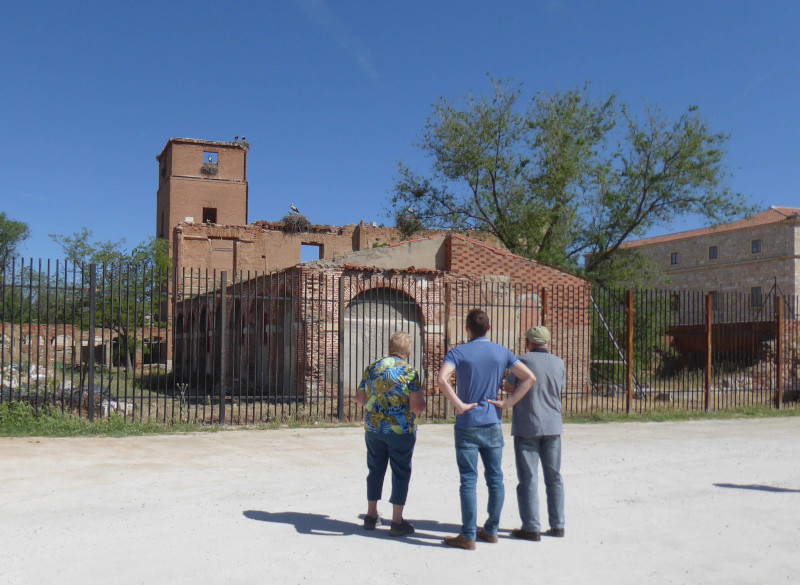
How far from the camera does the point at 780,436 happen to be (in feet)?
38.6

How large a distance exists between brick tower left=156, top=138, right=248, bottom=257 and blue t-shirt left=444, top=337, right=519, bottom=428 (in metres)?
42.7

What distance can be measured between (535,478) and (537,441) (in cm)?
26

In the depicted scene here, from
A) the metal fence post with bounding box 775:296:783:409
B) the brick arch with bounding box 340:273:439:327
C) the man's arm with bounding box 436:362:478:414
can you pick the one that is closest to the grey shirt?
the man's arm with bounding box 436:362:478:414

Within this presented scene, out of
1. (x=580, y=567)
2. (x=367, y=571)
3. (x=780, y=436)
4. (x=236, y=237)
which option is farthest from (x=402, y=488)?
(x=236, y=237)

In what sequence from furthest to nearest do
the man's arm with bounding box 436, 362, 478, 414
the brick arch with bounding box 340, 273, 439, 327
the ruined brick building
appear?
the ruined brick building < the brick arch with bounding box 340, 273, 439, 327 < the man's arm with bounding box 436, 362, 478, 414

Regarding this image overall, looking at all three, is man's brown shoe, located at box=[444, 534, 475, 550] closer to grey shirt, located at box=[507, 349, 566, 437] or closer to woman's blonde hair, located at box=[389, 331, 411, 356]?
grey shirt, located at box=[507, 349, 566, 437]

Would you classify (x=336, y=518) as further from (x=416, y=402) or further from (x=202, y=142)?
(x=202, y=142)

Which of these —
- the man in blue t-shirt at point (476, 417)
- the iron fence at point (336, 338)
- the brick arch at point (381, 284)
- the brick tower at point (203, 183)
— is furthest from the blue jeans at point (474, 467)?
the brick tower at point (203, 183)

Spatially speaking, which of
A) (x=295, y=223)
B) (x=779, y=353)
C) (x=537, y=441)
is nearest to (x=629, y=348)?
(x=779, y=353)

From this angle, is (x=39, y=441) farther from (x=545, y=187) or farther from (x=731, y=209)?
(x=731, y=209)

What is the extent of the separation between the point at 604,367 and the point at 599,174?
7877mm

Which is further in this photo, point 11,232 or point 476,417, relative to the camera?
point 11,232

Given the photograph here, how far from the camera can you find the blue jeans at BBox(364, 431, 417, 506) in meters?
5.21

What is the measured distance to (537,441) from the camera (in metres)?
5.33
